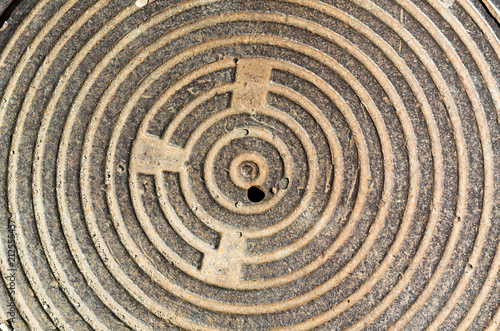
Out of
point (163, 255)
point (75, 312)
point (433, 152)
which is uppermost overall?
point (433, 152)

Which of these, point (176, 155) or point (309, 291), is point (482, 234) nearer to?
point (309, 291)

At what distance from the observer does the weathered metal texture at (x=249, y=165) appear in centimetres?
122

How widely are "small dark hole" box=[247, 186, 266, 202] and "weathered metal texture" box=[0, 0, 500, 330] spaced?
0.14ft

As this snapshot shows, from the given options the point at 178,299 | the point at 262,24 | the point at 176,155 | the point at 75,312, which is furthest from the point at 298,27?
→ the point at 75,312

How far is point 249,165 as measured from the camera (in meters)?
1.26

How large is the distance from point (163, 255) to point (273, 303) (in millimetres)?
355

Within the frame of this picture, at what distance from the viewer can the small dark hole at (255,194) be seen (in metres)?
1.30

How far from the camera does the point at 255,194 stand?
1.31 metres

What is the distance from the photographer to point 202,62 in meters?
1.24

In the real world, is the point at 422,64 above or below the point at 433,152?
above

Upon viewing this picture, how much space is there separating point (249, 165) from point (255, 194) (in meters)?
0.10

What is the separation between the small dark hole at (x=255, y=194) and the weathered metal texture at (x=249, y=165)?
1.6 inches

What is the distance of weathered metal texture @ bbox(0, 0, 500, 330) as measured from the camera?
1.22m

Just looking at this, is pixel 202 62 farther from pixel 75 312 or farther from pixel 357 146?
pixel 75 312
